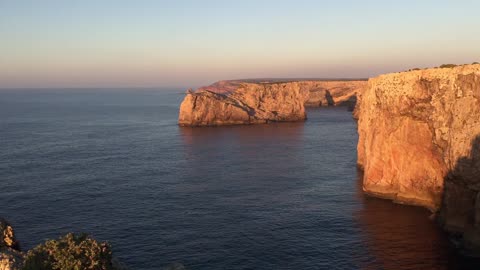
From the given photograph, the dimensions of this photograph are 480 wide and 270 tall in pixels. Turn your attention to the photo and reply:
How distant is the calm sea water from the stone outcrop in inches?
213

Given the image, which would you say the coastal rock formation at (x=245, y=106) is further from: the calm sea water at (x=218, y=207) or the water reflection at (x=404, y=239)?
the water reflection at (x=404, y=239)

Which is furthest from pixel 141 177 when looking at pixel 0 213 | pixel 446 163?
pixel 446 163

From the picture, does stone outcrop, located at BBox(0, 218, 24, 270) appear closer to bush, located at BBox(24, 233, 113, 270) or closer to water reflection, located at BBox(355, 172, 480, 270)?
bush, located at BBox(24, 233, 113, 270)

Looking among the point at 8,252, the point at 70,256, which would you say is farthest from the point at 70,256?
the point at 8,252

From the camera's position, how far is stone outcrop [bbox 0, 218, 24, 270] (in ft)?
113

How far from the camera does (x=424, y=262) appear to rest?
47594mm

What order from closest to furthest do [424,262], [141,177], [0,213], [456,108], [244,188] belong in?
[424,262] < [456,108] < [0,213] < [244,188] < [141,177]

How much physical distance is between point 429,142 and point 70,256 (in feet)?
172

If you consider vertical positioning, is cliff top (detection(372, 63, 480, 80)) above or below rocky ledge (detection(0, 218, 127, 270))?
above

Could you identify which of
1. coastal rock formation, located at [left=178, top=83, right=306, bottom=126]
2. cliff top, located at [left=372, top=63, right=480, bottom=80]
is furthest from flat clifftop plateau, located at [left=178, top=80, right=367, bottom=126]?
cliff top, located at [left=372, top=63, right=480, bottom=80]

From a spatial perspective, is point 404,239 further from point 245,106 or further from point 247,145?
point 245,106

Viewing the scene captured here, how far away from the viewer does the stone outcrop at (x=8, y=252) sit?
3441 cm

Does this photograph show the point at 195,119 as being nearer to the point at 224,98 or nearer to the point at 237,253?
the point at 224,98

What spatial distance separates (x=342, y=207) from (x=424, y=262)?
19.7 m
